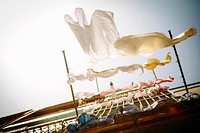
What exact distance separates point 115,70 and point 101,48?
840mm

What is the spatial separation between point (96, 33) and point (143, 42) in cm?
125

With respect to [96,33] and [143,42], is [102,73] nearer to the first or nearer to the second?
[96,33]

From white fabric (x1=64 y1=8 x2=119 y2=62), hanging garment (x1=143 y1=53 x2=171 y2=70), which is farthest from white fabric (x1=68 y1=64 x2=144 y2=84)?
hanging garment (x1=143 y1=53 x2=171 y2=70)

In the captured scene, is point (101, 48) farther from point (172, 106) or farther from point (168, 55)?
point (168, 55)

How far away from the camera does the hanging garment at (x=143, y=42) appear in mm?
3723

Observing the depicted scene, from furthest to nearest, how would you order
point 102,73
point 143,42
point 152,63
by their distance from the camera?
point 152,63, point 102,73, point 143,42

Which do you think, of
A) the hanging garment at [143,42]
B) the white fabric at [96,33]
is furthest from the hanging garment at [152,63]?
the white fabric at [96,33]

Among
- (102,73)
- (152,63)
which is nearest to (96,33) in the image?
(102,73)

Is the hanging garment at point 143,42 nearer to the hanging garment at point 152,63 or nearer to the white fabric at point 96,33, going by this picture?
the white fabric at point 96,33

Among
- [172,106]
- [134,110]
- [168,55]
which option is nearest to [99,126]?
[134,110]

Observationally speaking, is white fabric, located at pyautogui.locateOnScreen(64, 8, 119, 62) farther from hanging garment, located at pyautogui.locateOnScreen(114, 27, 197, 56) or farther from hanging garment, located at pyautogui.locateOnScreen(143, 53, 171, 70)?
hanging garment, located at pyautogui.locateOnScreen(143, 53, 171, 70)

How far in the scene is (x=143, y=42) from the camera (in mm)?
3848

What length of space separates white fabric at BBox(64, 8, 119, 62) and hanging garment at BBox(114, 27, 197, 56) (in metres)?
0.26

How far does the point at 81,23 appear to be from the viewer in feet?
13.1
